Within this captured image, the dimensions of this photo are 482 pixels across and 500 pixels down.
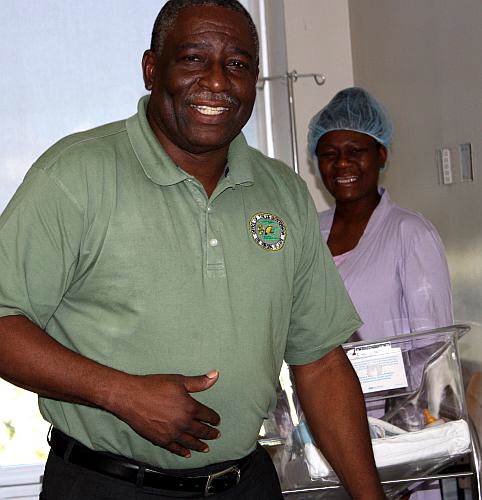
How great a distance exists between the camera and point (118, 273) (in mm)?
1377

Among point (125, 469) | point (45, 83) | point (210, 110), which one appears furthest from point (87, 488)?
point (45, 83)

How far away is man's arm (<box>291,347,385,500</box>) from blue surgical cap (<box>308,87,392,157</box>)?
142cm

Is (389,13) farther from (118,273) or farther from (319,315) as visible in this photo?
(118,273)

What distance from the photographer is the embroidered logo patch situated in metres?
1.51

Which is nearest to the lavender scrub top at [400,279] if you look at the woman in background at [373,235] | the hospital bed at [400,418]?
the woman in background at [373,235]

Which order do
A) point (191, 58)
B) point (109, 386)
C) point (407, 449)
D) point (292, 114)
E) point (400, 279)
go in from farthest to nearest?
point (292, 114) < point (400, 279) < point (407, 449) < point (191, 58) < point (109, 386)

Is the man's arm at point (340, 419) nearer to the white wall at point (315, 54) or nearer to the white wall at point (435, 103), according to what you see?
the white wall at point (435, 103)

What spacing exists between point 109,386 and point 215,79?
50 centimetres

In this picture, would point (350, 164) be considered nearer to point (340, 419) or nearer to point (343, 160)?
point (343, 160)

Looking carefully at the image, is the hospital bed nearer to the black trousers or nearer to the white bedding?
the white bedding

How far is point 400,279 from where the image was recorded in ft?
8.87

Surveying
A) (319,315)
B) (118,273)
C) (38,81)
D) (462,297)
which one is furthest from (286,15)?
(118,273)

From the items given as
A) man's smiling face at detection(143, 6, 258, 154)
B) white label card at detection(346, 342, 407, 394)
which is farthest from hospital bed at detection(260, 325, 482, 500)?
man's smiling face at detection(143, 6, 258, 154)

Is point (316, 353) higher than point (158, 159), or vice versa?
point (158, 159)
